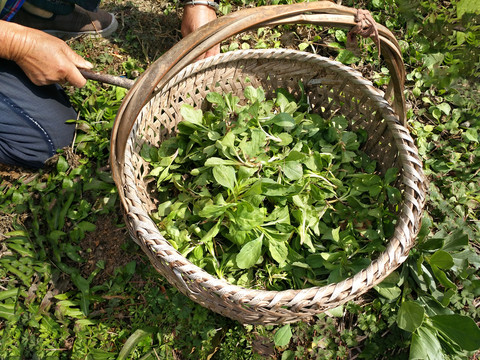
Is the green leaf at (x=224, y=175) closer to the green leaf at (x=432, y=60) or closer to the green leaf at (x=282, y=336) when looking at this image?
the green leaf at (x=282, y=336)

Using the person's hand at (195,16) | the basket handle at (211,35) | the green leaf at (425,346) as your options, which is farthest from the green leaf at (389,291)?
the person's hand at (195,16)

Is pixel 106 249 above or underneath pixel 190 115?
underneath

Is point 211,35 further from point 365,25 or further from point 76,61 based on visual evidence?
point 76,61

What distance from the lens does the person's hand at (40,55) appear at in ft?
4.60

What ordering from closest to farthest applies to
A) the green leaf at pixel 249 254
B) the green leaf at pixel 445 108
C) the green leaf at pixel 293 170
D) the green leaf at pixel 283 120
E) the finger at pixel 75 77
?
the green leaf at pixel 249 254 → the green leaf at pixel 293 170 → the green leaf at pixel 283 120 → the finger at pixel 75 77 → the green leaf at pixel 445 108

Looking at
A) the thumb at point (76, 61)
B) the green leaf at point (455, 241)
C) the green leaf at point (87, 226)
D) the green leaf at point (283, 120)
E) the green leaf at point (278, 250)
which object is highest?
the thumb at point (76, 61)

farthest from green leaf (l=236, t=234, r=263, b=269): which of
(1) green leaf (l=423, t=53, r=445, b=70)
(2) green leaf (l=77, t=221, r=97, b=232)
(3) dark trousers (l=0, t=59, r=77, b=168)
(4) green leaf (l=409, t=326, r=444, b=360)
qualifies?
(1) green leaf (l=423, t=53, r=445, b=70)

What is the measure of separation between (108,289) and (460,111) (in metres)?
1.86

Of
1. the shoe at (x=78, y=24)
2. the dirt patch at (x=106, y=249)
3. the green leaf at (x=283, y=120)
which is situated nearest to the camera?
the green leaf at (x=283, y=120)

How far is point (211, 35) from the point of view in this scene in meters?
0.95

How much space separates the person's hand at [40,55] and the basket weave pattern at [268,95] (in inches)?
15.7

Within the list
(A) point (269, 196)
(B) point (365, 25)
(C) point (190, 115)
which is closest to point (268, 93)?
(C) point (190, 115)

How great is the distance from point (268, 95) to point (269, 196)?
56 cm

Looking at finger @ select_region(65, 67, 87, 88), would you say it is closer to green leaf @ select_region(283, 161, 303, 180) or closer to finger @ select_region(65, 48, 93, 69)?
finger @ select_region(65, 48, 93, 69)
